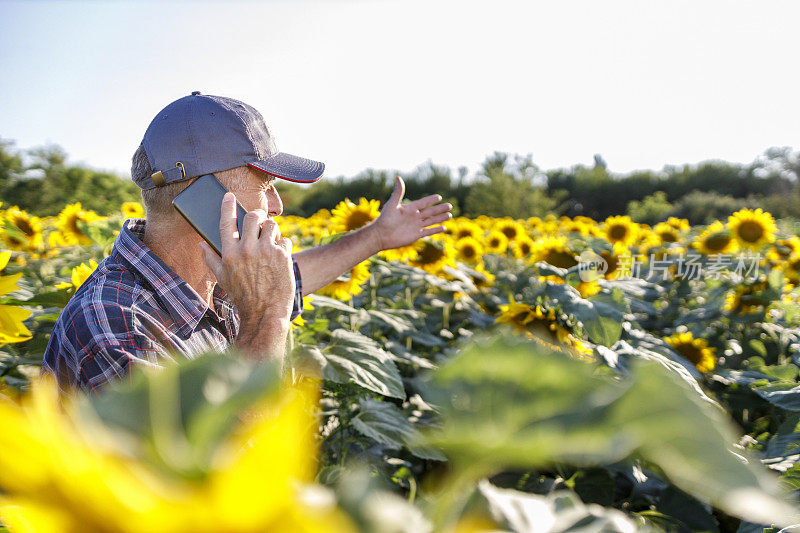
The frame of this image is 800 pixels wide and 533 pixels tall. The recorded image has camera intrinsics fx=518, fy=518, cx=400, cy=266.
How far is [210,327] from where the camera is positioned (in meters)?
1.65

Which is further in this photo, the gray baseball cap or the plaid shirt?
the gray baseball cap

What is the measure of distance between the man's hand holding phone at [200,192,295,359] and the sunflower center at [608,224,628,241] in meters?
4.46

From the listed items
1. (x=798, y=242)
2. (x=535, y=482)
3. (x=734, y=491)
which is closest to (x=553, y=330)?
(x=535, y=482)

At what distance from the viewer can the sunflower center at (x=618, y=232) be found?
4.96 m

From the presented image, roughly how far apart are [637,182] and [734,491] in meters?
24.8

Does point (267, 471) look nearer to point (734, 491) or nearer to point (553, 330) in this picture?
point (734, 491)

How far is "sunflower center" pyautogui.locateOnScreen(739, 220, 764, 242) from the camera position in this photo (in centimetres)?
421

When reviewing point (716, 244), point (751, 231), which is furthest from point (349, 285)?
point (751, 231)

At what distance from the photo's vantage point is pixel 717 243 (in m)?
4.16

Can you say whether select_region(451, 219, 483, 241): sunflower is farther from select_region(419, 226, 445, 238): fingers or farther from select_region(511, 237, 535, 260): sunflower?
select_region(419, 226, 445, 238): fingers

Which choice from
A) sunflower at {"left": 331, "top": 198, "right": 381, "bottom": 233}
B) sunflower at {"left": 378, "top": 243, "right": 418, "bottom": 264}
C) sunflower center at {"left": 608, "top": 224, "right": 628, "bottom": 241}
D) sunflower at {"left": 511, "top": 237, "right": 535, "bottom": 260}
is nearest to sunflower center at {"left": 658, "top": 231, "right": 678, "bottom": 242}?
sunflower center at {"left": 608, "top": 224, "right": 628, "bottom": 241}

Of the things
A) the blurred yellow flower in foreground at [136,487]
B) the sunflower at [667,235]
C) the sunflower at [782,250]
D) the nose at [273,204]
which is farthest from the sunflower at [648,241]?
the blurred yellow flower in foreground at [136,487]

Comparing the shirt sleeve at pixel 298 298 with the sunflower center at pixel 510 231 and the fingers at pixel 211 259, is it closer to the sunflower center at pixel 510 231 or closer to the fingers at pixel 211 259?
the fingers at pixel 211 259

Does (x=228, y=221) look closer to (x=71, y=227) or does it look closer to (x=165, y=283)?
(x=165, y=283)
